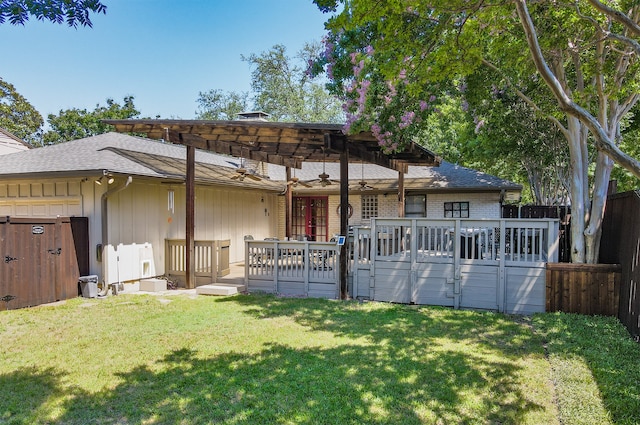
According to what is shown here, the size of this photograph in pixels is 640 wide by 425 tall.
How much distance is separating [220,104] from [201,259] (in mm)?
28365

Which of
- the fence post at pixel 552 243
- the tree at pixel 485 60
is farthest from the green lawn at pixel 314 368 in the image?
the tree at pixel 485 60

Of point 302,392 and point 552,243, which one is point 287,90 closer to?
point 552,243

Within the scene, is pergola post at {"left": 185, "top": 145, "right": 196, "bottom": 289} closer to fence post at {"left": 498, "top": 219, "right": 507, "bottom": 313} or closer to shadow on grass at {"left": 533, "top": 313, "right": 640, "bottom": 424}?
fence post at {"left": 498, "top": 219, "right": 507, "bottom": 313}

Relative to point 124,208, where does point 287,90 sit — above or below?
above

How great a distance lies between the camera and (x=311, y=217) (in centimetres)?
1563

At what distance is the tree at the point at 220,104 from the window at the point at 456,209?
77.6ft

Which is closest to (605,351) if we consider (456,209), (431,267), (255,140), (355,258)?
(431,267)

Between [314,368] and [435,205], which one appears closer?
[314,368]

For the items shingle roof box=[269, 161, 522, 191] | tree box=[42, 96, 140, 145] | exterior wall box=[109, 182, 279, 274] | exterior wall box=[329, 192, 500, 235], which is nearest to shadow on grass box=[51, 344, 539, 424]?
exterior wall box=[109, 182, 279, 274]

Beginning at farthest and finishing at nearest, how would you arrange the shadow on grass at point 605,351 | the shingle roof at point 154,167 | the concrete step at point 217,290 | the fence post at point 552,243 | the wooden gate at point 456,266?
the shingle roof at point 154,167
the concrete step at point 217,290
the wooden gate at point 456,266
the fence post at point 552,243
the shadow on grass at point 605,351

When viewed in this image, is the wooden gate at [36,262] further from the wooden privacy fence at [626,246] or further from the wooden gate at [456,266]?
the wooden privacy fence at [626,246]

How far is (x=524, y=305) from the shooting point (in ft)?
21.4

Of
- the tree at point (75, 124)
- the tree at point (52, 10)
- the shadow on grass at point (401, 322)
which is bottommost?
the shadow on grass at point (401, 322)

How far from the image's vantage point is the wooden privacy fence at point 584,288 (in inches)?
241
